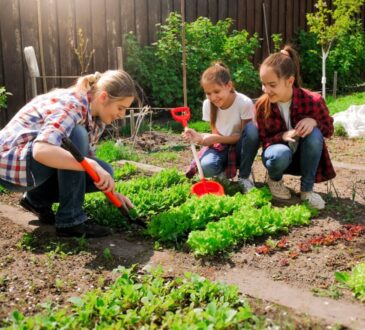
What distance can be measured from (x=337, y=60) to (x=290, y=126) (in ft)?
26.4

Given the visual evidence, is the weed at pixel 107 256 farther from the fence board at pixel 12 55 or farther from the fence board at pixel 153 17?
the fence board at pixel 153 17

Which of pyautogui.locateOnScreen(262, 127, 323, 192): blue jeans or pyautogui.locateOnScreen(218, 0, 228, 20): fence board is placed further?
pyautogui.locateOnScreen(218, 0, 228, 20): fence board

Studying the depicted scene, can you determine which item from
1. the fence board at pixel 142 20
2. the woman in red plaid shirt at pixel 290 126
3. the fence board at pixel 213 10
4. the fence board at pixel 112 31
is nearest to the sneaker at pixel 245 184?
the woman in red plaid shirt at pixel 290 126

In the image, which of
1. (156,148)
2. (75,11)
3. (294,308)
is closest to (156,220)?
(294,308)

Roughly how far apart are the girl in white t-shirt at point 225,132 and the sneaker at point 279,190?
185 millimetres

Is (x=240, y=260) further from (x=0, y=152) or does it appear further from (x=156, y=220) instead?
(x=0, y=152)

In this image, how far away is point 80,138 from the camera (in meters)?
3.22

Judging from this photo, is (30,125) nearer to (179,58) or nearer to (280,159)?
(280,159)

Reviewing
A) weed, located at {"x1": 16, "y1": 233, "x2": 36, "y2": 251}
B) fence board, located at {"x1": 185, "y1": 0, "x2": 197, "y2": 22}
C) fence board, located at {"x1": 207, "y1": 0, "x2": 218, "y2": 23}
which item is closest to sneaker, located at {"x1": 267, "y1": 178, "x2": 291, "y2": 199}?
weed, located at {"x1": 16, "y1": 233, "x2": 36, "y2": 251}

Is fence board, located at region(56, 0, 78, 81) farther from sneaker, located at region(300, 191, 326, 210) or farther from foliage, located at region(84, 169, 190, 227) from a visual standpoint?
sneaker, located at region(300, 191, 326, 210)

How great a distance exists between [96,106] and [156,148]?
2.95m

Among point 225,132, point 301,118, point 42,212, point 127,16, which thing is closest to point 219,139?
point 225,132

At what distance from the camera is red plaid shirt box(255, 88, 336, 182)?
3.90m

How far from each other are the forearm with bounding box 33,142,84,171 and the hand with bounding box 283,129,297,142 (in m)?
1.59
